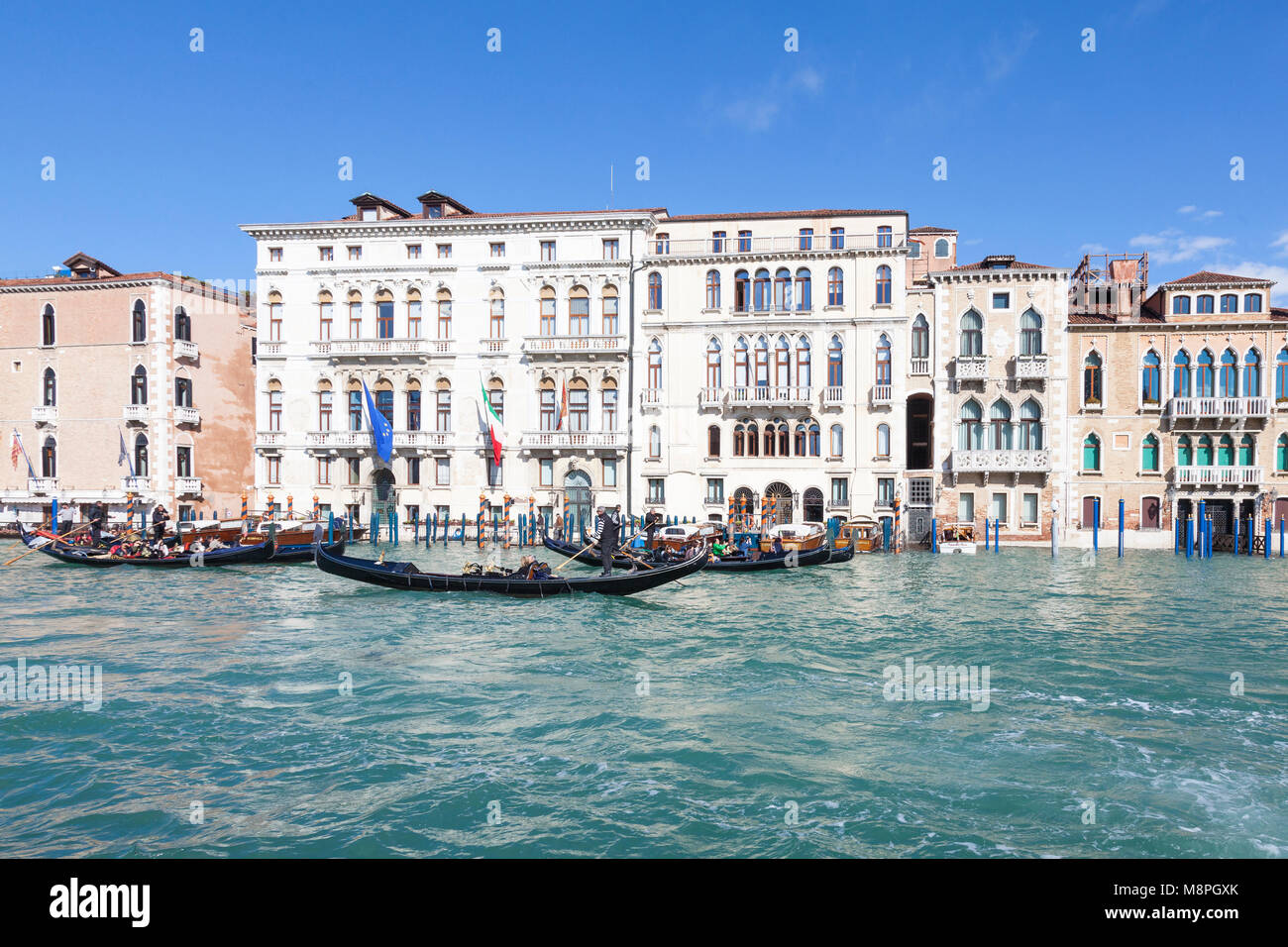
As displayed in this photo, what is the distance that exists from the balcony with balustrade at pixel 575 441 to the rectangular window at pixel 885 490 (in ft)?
30.9

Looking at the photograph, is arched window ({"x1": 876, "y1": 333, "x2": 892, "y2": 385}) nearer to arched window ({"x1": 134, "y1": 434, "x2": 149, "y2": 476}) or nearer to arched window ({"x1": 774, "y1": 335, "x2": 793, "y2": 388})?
arched window ({"x1": 774, "y1": 335, "x2": 793, "y2": 388})

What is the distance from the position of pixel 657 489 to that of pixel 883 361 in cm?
945

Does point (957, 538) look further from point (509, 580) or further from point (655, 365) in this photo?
point (509, 580)

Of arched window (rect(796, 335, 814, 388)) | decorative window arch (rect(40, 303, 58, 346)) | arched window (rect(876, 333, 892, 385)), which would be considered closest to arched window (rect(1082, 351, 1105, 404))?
arched window (rect(876, 333, 892, 385))

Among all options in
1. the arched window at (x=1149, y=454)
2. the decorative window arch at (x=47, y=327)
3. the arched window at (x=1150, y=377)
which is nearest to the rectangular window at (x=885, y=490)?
the arched window at (x=1149, y=454)

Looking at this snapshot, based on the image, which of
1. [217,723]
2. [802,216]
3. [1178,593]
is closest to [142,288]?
[802,216]

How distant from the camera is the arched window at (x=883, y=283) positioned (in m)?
29.3

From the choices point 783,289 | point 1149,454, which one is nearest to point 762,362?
point 783,289

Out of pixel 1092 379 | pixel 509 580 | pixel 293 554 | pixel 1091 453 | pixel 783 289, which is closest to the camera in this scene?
pixel 509 580

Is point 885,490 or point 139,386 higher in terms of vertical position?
point 139,386

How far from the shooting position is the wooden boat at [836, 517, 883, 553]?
27.7 m

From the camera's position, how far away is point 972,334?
29.1 meters

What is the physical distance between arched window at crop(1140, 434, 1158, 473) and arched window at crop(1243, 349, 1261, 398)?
3.24m

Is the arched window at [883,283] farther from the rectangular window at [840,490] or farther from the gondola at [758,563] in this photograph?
the gondola at [758,563]
